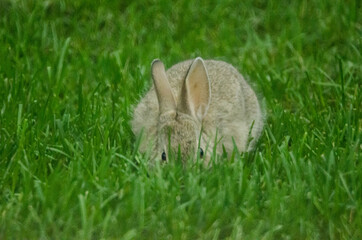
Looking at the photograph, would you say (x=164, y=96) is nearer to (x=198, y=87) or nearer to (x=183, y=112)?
(x=183, y=112)

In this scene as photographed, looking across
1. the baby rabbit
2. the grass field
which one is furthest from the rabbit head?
the grass field

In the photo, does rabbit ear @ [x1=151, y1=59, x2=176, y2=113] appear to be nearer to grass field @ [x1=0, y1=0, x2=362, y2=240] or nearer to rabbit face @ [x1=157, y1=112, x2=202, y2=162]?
rabbit face @ [x1=157, y1=112, x2=202, y2=162]

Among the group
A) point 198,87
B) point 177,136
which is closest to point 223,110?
point 198,87

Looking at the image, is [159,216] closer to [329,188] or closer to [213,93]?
[329,188]

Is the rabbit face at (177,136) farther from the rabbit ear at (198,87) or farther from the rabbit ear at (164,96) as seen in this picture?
the rabbit ear at (198,87)

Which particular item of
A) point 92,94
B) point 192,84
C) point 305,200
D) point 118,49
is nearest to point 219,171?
point 305,200

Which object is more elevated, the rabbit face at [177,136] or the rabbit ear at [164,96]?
the rabbit ear at [164,96]

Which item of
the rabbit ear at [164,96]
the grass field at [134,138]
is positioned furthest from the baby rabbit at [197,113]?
the grass field at [134,138]

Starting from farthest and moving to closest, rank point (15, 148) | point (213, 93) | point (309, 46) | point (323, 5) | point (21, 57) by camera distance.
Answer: point (323, 5) → point (309, 46) → point (21, 57) → point (213, 93) → point (15, 148)
